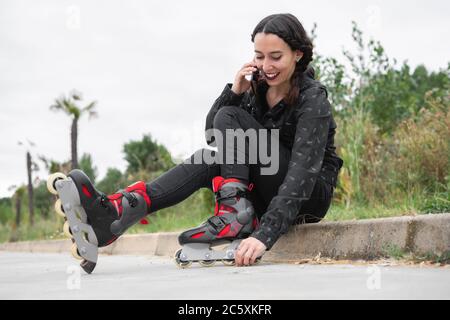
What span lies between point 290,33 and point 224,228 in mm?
967

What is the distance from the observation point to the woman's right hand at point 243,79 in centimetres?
327

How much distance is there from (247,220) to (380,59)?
5.08 m

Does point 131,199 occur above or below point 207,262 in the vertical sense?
above

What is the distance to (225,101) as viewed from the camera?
134 inches

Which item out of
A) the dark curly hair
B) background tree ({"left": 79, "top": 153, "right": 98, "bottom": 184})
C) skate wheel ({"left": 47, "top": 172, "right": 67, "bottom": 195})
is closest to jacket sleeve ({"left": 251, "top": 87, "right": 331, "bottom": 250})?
the dark curly hair

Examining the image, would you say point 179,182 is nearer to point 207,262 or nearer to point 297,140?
point 207,262

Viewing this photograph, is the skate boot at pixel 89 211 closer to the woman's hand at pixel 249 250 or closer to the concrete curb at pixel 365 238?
the woman's hand at pixel 249 250

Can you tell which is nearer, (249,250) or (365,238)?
(249,250)

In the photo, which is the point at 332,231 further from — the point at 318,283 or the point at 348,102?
the point at 348,102

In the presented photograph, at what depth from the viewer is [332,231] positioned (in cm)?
343

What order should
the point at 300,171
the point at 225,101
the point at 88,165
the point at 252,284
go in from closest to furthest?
the point at 252,284 < the point at 300,171 < the point at 225,101 < the point at 88,165

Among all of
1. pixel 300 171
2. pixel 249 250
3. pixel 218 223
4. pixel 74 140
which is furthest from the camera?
pixel 74 140

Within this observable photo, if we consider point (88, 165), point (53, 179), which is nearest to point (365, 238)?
point (53, 179)

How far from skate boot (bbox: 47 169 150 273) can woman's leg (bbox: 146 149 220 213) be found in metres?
0.08
